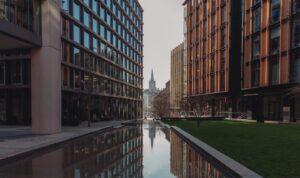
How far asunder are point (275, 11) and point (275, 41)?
4.34m

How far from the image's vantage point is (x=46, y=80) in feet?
56.6

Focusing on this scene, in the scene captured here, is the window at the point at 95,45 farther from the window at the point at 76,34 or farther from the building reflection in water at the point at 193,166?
the building reflection in water at the point at 193,166

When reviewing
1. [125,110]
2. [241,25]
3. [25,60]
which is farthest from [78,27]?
[241,25]

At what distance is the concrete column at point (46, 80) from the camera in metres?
17.2

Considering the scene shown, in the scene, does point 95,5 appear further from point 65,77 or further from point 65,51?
point 65,77

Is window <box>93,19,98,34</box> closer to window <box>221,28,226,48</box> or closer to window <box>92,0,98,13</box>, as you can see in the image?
window <box>92,0,98,13</box>

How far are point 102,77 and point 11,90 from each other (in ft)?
49.5

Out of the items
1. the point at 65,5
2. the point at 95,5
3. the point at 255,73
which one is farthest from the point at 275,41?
the point at 65,5

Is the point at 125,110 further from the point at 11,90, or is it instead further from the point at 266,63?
the point at 266,63

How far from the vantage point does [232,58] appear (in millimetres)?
41906

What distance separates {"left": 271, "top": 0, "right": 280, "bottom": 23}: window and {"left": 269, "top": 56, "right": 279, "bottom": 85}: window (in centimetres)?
539

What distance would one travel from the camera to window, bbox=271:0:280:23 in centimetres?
3189

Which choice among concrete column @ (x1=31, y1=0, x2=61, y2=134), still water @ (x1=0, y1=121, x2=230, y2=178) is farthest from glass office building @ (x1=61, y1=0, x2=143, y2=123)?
still water @ (x1=0, y1=121, x2=230, y2=178)

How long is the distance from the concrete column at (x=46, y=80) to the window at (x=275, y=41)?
2878cm
